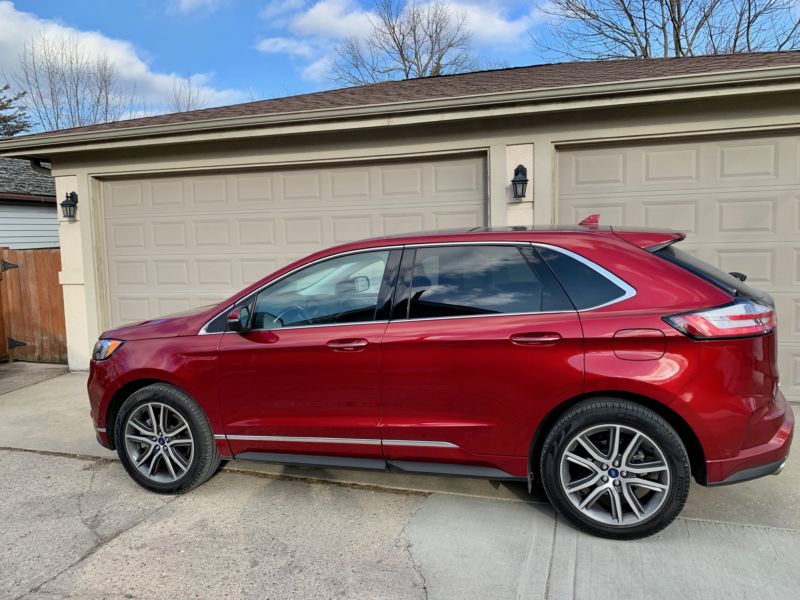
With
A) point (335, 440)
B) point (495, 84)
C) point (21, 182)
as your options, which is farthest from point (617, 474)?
point (21, 182)

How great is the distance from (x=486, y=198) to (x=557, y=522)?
150 inches

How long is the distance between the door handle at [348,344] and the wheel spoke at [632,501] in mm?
1607

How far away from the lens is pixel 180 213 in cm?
747

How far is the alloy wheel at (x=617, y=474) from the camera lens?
9.84 ft

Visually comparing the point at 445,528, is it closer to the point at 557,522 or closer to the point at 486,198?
the point at 557,522

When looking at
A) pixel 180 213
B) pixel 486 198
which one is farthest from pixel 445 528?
pixel 180 213

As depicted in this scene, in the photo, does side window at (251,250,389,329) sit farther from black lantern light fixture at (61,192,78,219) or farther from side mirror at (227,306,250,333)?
black lantern light fixture at (61,192,78,219)

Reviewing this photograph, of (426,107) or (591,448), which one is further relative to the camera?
(426,107)

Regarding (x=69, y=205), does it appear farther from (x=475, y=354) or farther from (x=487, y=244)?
(x=475, y=354)

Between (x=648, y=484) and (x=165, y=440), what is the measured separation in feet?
9.76

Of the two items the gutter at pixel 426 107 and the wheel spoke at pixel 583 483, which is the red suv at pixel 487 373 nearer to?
the wheel spoke at pixel 583 483

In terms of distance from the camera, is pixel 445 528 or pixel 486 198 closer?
pixel 445 528

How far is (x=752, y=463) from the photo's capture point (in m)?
2.95

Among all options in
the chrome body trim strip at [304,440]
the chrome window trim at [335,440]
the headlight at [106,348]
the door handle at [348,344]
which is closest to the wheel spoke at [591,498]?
the chrome window trim at [335,440]
